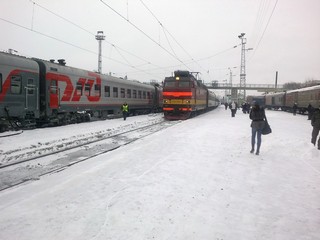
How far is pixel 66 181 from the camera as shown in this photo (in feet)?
21.5

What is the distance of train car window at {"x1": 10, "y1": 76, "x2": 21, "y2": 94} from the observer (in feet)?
48.3

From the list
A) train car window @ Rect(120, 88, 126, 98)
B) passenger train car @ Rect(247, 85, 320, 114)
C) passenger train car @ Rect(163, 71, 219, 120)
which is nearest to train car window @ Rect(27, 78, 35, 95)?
train car window @ Rect(120, 88, 126, 98)

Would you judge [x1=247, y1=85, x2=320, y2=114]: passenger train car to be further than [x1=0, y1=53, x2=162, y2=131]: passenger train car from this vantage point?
Yes

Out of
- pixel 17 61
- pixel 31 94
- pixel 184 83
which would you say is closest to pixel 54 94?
pixel 31 94

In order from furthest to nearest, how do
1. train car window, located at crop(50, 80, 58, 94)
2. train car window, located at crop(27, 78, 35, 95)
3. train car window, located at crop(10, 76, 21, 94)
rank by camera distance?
train car window, located at crop(50, 80, 58, 94) → train car window, located at crop(27, 78, 35, 95) → train car window, located at crop(10, 76, 21, 94)

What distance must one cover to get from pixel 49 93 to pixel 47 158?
340 inches

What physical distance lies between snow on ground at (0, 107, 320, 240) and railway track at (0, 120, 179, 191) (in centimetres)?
52

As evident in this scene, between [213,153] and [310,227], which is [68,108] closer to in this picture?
[213,153]

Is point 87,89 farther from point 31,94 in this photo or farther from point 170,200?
point 170,200

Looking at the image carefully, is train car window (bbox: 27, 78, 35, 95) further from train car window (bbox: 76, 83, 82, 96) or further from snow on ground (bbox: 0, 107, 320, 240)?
snow on ground (bbox: 0, 107, 320, 240)

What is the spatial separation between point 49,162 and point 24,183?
2282 mm

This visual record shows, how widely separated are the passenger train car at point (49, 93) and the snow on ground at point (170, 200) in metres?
7.83

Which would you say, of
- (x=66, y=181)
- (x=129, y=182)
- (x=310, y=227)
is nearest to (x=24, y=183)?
(x=66, y=181)

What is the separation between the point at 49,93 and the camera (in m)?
17.2
